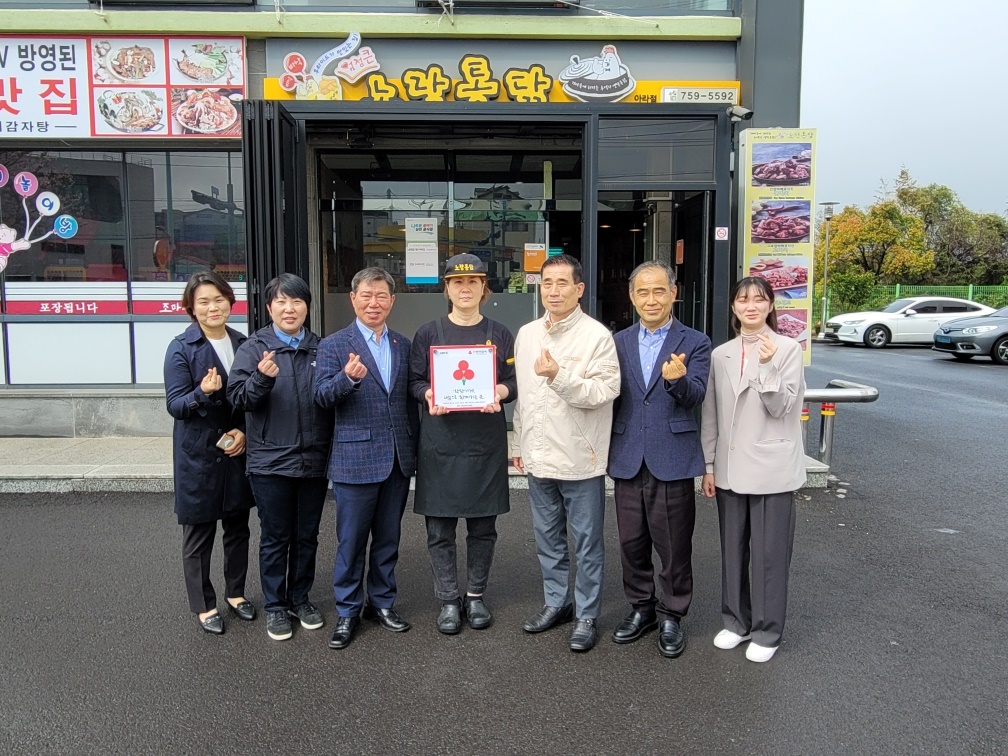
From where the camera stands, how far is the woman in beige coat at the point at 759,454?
3.54 metres

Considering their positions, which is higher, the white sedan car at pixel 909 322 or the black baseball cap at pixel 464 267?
the black baseball cap at pixel 464 267

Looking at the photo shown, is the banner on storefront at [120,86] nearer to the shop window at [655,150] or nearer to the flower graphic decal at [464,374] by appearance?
the shop window at [655,150]

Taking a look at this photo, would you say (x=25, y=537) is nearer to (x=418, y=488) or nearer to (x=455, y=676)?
(x=418, y=488)

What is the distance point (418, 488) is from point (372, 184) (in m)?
6.44

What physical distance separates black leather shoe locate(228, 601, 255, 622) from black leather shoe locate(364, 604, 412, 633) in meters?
0.62

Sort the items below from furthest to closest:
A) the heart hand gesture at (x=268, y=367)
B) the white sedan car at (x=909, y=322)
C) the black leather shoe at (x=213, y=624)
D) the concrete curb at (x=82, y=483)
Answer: the white sedan car at (x=909, y=322), the concrete curb at (x=82, y=483), the black leather shoe at (x=213, y=624), the heart hand gesture at (x=268, y=367)

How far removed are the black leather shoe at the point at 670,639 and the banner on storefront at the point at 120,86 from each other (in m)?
6.65

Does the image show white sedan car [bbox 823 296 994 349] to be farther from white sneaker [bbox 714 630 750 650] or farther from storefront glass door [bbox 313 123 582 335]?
white sneaker [bbox 714 630 750 650]

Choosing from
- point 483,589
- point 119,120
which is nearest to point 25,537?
point 483,589

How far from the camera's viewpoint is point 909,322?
864 inches

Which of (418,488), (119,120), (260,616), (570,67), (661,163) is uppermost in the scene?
(570,67)

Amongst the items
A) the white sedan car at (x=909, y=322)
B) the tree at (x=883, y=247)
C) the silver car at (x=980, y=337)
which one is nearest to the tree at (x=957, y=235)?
the tree at (x=883, y=247)

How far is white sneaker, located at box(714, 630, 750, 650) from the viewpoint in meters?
3.72

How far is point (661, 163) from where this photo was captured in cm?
708
